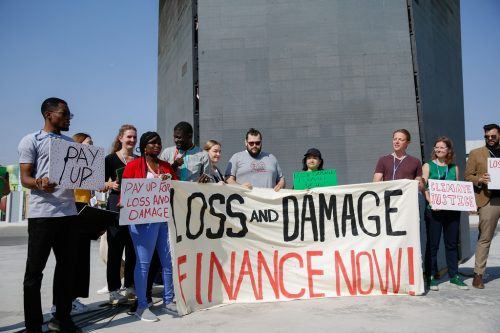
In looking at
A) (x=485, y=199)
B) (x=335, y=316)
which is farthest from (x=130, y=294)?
(x=485, y=199)

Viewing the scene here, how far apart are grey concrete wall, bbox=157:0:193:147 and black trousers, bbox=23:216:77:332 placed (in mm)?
4350

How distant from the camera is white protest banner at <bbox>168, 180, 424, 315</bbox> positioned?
427cm

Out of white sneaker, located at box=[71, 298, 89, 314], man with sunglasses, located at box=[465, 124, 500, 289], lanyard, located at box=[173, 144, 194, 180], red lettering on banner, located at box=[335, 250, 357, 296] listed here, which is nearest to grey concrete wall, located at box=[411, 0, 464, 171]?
man with sunglasses, located at box=[465, 124, 500, 289]

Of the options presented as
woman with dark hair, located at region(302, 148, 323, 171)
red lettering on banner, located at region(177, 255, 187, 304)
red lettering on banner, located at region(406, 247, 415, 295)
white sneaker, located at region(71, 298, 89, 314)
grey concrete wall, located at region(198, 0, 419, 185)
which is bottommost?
white sneaker, located at region(71, 298, 89, 314)

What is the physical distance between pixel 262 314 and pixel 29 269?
2094 millimetres

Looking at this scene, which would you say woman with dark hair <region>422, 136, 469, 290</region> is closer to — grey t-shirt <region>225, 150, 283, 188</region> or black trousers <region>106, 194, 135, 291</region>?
grey t-shirt <region>225, 150, 283, 188</region>

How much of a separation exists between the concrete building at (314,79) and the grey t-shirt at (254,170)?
7.69 ft

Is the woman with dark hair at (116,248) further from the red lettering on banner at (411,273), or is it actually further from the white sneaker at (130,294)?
the red lettering on banner at (411,273)

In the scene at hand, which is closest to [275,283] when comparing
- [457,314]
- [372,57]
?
[457,314]

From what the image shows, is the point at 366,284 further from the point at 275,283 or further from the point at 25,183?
the point at 25,183

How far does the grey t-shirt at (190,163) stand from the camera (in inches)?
178

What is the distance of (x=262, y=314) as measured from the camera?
3844 mm

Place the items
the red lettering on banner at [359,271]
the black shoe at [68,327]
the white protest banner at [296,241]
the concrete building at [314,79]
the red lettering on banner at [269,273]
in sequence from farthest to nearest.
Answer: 1. the concrete building at [314,79]
2. the red lettering on banner at [359,271]
3. the red lettering on banner at [269,273]
4. the white protest banner at [296,241]
5. the black shoe at [68,327]

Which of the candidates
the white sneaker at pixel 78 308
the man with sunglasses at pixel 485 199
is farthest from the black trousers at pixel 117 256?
the man with sunglasses at pixel 485 199
